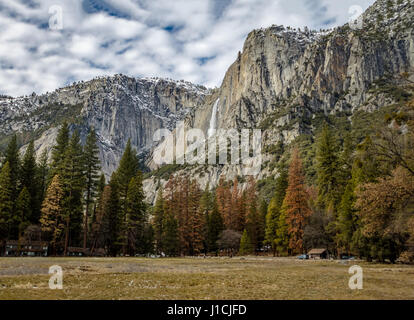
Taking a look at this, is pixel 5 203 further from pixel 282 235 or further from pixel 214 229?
pixel 282 235

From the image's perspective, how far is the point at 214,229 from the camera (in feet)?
220

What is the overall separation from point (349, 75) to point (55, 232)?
6562 inches

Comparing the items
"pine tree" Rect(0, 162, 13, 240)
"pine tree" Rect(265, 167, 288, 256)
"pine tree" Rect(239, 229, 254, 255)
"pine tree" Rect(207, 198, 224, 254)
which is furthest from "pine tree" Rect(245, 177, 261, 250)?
"pine tree" Rect(0, 162, 13, 240)

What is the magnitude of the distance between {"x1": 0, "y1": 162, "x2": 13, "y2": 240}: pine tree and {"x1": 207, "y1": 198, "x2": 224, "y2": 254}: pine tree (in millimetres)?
35263

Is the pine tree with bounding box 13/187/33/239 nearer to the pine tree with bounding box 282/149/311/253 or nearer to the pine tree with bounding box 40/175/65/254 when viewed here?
the pine tree with bounding box 40/175/65/254

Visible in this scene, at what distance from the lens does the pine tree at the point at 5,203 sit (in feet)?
142

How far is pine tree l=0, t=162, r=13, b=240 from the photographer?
43.3 metres

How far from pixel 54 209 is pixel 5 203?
20.5 feet

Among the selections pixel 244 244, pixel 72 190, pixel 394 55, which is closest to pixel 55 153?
pixel 72 190

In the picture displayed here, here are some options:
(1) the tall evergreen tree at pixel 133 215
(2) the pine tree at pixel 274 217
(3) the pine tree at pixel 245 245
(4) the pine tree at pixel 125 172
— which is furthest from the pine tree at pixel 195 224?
(2) the pine tree at pixel 274 217

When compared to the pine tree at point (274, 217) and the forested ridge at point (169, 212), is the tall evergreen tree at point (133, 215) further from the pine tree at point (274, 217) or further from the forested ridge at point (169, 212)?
the pine tree at point (274, 217)

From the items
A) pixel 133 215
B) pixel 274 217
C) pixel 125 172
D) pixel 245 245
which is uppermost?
pixel 125 172

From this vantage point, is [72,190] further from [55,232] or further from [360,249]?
[360,249]

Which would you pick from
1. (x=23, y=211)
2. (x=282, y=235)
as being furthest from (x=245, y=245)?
(x=23, y=211)
